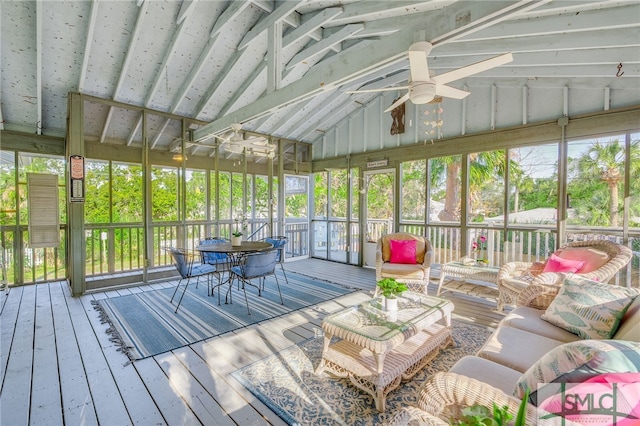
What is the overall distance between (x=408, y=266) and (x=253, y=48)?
405cm

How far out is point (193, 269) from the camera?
14.2ft

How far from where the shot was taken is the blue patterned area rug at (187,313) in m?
3.15

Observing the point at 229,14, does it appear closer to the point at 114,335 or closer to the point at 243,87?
the point at 243,87

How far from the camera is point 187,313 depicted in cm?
391

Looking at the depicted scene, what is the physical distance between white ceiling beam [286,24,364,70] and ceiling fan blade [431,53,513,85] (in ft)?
6.22

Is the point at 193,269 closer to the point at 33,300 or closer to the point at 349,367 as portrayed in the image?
the point at 33,300

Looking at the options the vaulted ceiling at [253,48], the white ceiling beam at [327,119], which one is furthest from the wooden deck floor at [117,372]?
the white ceiling beam at [327,119]

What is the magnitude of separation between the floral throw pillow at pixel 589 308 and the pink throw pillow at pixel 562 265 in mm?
1056

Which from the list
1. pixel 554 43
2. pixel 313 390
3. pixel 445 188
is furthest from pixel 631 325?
pixel 445 188

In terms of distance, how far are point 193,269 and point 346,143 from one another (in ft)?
15.2

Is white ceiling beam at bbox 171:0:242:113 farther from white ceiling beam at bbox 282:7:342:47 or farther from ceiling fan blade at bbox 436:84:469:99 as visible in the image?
ceiling fan blade at bbox 436:84:469:99
